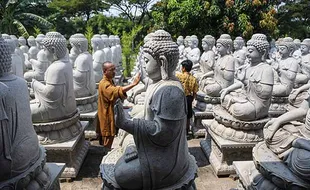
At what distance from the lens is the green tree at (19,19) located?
15445mm

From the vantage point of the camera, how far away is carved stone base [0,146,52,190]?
107 inches

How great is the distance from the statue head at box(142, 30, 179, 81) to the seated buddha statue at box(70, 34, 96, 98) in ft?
11.8

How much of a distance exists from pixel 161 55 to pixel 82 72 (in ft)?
12.4

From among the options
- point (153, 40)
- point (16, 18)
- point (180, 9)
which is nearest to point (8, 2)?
point (16, 18)

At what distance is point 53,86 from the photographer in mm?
4520

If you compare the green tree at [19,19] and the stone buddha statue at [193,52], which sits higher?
the green tree at [19,19]

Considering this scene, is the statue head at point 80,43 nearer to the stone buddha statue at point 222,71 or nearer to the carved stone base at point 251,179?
the stone buddha statue at point 222,71

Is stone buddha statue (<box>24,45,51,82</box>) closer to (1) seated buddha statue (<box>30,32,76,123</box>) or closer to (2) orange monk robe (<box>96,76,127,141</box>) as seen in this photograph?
(1) seated buddha statue (<box>30,32,76,123</box>)

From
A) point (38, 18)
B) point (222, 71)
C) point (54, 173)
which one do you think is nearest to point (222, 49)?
point (222, 71)

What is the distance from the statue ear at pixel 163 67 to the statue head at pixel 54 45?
2435 millimetres

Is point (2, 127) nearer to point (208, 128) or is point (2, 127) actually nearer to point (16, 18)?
point (208, 128)

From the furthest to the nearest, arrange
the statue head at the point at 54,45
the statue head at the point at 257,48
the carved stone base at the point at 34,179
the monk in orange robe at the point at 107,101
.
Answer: the monk in orange robe at the point at 107,101
the statue head at the point at 54,45
the statue head at the point at 257,48
the carved stone base at the point at 34,179

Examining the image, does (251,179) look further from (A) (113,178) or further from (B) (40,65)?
(B) (40,65)

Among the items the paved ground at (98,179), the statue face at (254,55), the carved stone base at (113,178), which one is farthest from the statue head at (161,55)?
the paved ground at (98,179)
